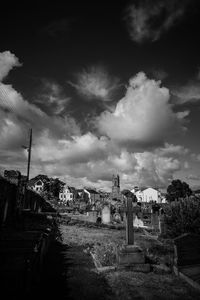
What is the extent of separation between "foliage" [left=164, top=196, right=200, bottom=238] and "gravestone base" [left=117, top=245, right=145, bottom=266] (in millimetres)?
5864

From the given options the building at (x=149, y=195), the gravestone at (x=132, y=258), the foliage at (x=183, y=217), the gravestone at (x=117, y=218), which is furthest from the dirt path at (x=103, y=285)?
the building at (x=149, y=195)

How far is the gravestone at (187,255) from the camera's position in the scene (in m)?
7.62

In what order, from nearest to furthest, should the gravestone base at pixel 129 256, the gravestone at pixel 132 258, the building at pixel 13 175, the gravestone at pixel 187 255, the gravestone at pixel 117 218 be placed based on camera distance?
the gravestone at pixel 187 255
the gravestone at pixel 132 258
the gravestone base at pixel 129 256
the building at pixel 13 175
the gravestone at pixel 117 218

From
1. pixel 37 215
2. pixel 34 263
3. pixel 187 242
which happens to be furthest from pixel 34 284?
pixel 37 215

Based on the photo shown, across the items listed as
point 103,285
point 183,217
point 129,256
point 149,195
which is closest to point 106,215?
point 183,217

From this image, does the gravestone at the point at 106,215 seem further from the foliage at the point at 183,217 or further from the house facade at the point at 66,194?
the house facade at the point at 66,194

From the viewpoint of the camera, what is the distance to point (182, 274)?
721 centimetres

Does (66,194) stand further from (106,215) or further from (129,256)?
(129,256)

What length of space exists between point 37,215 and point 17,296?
61.4 ft

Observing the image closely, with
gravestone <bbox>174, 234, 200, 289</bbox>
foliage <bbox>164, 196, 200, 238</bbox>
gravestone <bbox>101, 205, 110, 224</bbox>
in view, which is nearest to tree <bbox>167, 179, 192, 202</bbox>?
gravestone <bbox>101, 205, 110, 224</bbox>

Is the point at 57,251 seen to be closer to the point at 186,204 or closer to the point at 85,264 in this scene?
the point at 85,264

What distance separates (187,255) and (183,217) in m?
5.52

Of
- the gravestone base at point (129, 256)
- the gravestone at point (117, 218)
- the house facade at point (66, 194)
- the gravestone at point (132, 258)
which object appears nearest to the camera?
the gravestone at point (132, 258)

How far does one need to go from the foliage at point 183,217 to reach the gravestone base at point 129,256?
586cm
